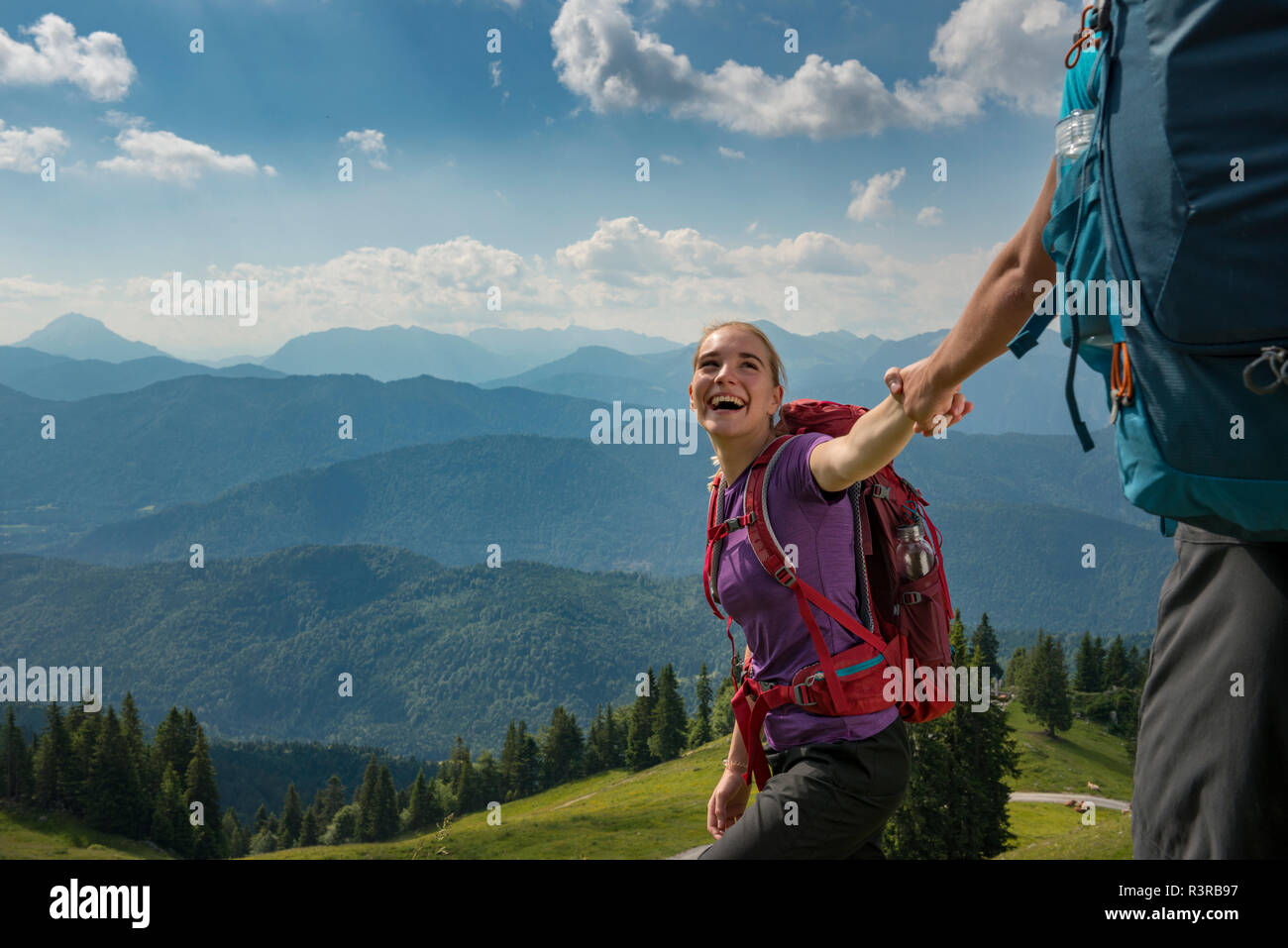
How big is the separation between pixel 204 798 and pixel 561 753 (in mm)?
38848

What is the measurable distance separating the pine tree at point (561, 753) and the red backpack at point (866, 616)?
102m

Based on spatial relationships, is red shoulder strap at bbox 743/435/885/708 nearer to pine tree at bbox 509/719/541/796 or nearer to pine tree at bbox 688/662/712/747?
pine tree at bbox 688/662/712/747

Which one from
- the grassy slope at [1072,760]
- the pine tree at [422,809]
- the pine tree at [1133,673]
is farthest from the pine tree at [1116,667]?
the pine tree at [422,809]

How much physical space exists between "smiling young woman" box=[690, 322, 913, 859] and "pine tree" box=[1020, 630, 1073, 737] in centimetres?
8266

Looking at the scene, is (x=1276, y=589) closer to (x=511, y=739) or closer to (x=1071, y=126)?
(x=1071, y=126)

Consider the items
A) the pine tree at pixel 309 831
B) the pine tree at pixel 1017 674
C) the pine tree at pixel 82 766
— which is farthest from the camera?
the pine tree at pixel 309 831

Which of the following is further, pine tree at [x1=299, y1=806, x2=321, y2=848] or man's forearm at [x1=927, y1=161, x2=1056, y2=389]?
pine tree at [x1=299, y1=806, x2=321, y2=848]

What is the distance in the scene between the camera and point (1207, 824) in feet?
7.45

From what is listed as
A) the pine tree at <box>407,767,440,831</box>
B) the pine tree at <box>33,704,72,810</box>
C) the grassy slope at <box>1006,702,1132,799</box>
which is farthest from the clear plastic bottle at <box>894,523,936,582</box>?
the pine tree at <box>407,767,440,831</box>

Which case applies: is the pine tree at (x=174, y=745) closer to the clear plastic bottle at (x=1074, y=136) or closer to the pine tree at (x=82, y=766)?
the pine tree at (x=82, y=766)

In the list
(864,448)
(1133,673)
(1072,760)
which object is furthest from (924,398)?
(1133,673)

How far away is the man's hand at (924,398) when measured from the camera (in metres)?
2.65

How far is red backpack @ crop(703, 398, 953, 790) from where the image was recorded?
132 inches
